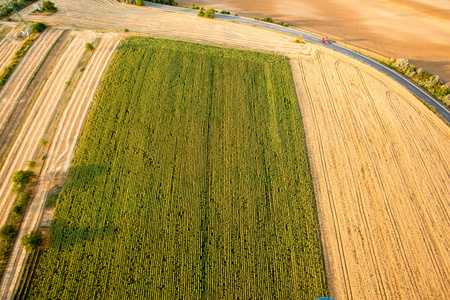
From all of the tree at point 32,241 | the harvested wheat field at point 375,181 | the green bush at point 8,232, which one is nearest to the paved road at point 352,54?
the harvested wheat field at point 375,181

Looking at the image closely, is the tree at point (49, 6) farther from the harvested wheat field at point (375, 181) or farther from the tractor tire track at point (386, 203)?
the tractor tire track at point (386, 203)

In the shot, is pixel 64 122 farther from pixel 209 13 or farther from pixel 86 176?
pixel 209 13

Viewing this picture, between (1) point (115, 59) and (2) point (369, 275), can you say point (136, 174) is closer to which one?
(1) point (115, 59)

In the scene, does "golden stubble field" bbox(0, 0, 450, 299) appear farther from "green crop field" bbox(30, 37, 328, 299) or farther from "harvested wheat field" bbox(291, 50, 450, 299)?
"green crop field" bbox(30, 37, 328, 299)

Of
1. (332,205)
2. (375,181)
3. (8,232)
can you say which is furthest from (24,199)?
(375,181)

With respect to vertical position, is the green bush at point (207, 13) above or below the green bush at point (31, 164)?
above
